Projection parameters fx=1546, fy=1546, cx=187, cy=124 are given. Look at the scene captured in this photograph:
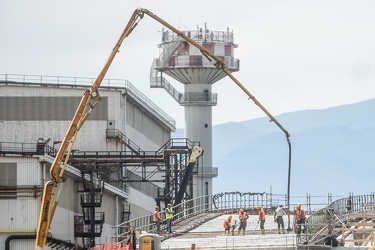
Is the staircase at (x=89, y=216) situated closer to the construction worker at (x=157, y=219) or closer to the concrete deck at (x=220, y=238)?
the concrete deck at (x=220, y=238)

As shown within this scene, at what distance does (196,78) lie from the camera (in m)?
149

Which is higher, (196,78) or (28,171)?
(196,78)

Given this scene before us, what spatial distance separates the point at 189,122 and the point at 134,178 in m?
30.0

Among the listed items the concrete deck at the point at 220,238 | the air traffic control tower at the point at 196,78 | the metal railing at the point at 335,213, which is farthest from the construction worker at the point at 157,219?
the air traffic control tower at the point at 196,78

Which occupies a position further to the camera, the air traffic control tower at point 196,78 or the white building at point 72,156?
the air traffic control tower at point 196,78

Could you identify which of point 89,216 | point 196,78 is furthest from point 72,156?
point 196,78

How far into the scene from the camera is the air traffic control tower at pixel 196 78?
484 ft

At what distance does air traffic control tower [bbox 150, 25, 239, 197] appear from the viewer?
148m

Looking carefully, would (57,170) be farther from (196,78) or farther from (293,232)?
(196,78)

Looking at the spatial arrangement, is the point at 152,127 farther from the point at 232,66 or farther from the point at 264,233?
the point at 264,233

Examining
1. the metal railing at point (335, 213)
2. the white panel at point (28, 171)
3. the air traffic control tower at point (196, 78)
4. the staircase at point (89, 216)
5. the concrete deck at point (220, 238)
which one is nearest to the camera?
the concrete deck at point (220, 238)

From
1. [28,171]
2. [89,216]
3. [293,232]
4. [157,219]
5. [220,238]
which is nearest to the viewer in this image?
[220,238]

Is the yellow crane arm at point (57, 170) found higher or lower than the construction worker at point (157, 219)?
higher

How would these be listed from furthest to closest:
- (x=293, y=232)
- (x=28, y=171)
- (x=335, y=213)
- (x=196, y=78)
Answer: (x=196, y=78) → (x=28, y=171) → (x=335, y=213) → (x=293, y=232)
